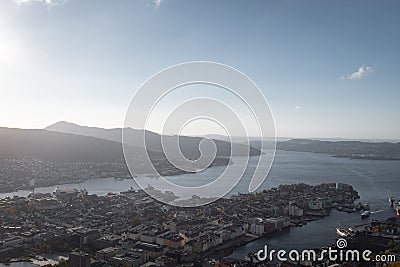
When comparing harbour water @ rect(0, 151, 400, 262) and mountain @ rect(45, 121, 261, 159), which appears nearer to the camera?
harbour water @ rect(0, 151, 400, 262)

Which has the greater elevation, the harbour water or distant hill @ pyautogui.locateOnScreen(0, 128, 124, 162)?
distant hill @ pyautogui.locateOnScreen(0, 128, 124, 162)

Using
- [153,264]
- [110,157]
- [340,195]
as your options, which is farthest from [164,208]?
[110,157]

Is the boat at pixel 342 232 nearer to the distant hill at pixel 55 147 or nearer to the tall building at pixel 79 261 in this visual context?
the tall building at pixel 79 261

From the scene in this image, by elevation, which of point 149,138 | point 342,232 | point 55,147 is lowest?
point 342,232

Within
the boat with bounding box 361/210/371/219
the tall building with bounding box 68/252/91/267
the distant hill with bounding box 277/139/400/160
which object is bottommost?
the boat with bounding box 361/210/371/219

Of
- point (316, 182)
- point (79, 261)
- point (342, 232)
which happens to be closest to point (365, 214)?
point (342, 232)

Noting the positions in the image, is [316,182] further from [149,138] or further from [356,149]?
[356,149]

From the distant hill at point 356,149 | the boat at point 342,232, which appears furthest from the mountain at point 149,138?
the boat at point 342,232

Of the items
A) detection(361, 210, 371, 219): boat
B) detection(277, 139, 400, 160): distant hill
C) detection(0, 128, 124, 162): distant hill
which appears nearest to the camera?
detection(361, 210, 371, 219): boat

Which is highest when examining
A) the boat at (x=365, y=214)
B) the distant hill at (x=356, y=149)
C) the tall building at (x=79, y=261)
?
the distant hill at (x=356, y=149)

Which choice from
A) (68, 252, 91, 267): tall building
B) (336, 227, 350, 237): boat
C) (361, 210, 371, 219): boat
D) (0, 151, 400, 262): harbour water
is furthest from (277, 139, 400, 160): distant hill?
(68, 252, 91, 267): tall building

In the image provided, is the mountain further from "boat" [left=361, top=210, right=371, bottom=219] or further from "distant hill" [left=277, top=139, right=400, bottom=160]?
"boat" [left=361, top=210, right=371, bottom=219]
